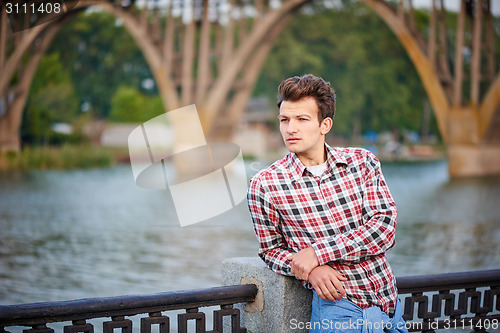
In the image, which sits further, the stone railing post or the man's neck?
the stone railing post

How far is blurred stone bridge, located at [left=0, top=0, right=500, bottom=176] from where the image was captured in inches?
894

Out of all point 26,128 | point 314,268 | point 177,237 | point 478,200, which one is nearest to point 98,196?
point 177,237

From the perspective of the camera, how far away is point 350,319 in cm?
250

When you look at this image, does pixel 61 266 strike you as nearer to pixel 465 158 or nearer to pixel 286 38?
pixel 465 158

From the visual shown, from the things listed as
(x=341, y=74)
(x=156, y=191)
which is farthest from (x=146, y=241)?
(x=341, y=74)

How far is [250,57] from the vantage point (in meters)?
26.8

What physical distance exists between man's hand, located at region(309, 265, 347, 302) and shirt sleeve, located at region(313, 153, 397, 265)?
1.4 inches

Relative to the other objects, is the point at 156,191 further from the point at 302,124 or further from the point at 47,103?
the point at 47,103

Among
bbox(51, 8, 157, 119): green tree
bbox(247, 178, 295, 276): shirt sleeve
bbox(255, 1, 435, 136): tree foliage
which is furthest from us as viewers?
bbox(51, 8, 157, 119): green tree

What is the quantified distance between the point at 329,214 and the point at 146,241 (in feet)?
30.3

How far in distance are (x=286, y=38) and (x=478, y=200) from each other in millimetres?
28791

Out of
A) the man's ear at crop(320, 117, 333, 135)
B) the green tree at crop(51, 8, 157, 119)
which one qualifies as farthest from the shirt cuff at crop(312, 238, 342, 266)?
the green tree at crop(51, 8, 157, 119)

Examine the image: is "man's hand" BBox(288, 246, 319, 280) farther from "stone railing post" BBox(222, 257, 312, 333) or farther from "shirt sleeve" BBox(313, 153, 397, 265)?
"stone railing post" BBox(222, 257, 312, 333)

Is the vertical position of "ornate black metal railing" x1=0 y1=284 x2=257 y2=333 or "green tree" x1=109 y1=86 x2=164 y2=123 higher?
"green tree" x1=109 y1=86 x2=164 y2=123
